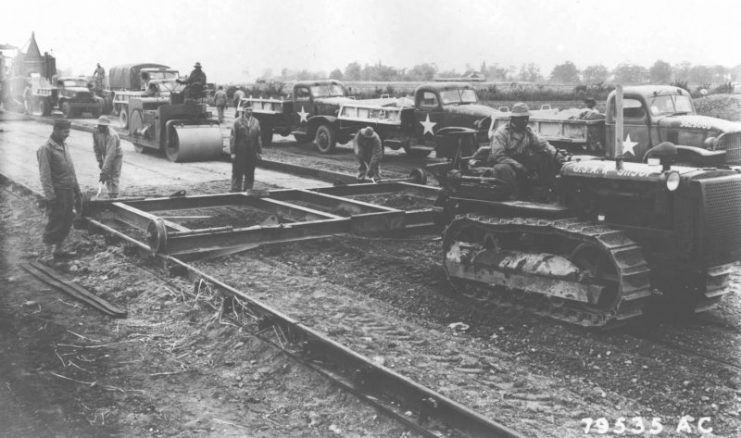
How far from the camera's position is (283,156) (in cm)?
2011

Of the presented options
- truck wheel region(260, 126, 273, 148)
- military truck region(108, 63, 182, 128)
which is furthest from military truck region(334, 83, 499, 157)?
military truck region(108, 63, 182, 128)

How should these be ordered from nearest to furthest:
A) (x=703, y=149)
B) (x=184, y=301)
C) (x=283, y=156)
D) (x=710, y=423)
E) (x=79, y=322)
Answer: (x=710, y=423) < (x=79, y=322) < (x=184, y=301) < (x=703, y=149) < (x=283, y=156)

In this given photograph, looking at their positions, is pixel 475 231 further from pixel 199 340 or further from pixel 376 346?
pixel 199 340

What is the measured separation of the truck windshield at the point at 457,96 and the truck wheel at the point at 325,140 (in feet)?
12.2

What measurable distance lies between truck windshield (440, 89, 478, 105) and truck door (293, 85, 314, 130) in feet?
16.2

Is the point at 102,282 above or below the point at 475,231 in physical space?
below

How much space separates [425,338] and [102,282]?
396 centimetres

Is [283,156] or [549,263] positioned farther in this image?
[283,156]

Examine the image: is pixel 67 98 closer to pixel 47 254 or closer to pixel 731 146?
pixel 47 254

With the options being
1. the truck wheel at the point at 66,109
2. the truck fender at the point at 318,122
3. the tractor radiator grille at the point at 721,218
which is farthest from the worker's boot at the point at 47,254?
the truck wheel at the point at 66,109

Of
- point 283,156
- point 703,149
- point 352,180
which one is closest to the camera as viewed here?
point 703,149

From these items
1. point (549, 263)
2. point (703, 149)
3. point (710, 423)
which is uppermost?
point (703, 149)

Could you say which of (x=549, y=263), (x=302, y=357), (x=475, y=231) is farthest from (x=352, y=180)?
(x=302, y=357)

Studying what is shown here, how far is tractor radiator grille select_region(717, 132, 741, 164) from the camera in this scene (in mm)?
12578
